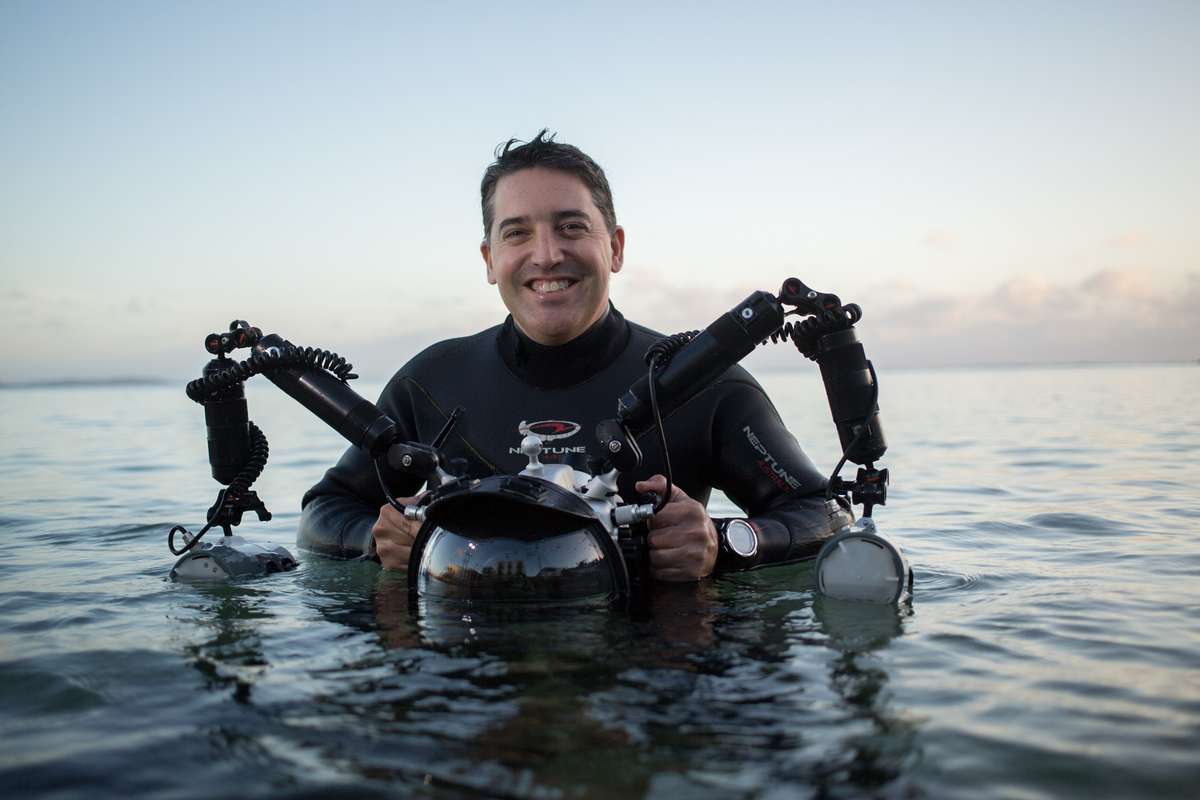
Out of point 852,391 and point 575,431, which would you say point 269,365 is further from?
point 852,391

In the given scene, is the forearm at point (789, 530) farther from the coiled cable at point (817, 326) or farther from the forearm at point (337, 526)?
the forearm at point (337, 526)

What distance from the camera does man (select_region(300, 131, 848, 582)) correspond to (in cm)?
443

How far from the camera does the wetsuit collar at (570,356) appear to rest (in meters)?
4.70

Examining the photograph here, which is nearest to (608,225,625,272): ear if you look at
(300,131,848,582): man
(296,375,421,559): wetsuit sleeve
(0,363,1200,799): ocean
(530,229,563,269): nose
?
(300,131,848,582): man

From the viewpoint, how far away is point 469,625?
3.22 m

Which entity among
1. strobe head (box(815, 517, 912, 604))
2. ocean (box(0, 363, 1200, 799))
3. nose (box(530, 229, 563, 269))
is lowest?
ocean (box(0, 363, 1200, 799))

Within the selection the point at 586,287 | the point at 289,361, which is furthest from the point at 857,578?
the point at 289,361

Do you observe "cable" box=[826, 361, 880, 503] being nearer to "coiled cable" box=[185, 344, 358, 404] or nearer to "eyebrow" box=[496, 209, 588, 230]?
"eyebrow" box=[496, 209, 588, 230]

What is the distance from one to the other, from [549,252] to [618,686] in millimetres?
2358

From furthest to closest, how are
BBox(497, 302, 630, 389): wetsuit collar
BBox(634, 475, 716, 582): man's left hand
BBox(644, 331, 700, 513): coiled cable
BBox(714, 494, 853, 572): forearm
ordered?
BBox(497, 302, 630, 389): wetsuit collar → BBox(714, 494, 853, 572): forearm → BBox(634, 475, 716, 582): man's left hand → BBox(644, 331, 700, 513): coiled cable

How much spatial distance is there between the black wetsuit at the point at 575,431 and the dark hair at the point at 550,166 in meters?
0.57

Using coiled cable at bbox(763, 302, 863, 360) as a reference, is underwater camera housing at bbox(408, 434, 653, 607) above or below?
below

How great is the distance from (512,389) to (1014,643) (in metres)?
2.56

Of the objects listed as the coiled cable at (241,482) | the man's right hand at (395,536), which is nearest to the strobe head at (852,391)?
the man's right hand at (395,536)
